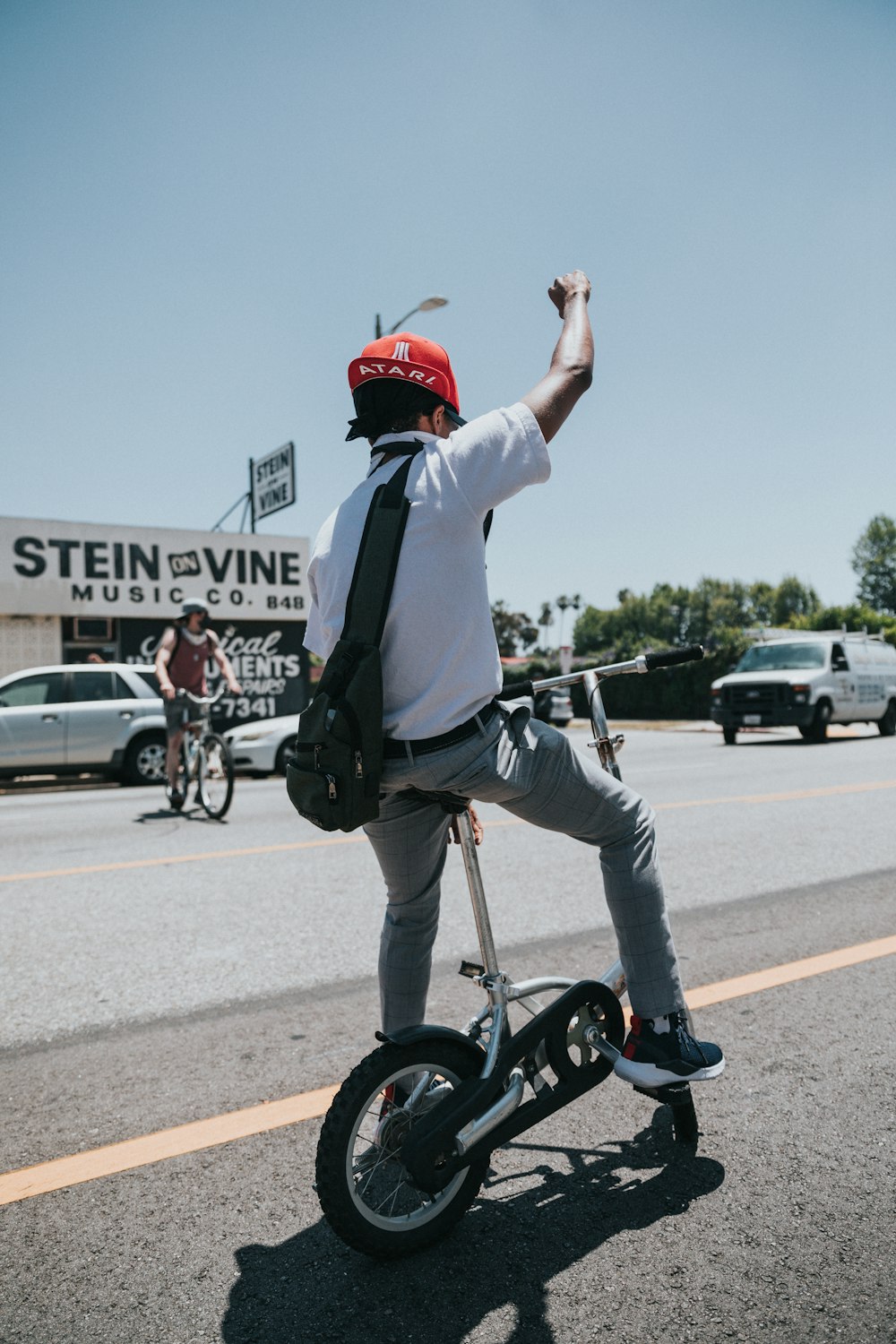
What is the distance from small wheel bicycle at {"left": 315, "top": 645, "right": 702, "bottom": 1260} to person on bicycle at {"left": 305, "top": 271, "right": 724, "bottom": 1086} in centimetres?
11

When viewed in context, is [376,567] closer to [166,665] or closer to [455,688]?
[455,688]

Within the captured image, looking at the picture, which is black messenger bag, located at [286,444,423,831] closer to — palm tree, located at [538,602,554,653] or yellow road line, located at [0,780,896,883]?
yellow road line, located at [0,780,896,883]

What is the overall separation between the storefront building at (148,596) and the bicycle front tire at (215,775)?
37.5 ft

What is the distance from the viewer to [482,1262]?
2.12 metres

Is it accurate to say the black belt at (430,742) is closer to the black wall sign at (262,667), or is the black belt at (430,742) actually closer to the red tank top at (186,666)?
the red tank top at (186,666)

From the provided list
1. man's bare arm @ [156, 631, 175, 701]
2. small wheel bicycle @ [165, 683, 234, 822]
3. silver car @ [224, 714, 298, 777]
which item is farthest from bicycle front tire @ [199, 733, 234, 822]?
silver car @ [224, 714, 298, 777]

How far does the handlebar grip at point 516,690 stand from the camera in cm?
253

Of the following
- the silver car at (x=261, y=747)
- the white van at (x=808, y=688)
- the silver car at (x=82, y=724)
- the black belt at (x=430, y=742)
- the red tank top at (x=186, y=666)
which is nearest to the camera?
the black belt at (x=430, y=742)

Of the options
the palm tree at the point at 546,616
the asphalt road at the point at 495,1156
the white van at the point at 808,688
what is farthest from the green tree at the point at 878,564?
the asphalt road at the point at 495,1156

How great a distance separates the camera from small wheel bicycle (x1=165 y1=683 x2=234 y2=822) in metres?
8.57

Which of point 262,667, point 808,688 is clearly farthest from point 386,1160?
point 262,667

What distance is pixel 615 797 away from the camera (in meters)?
2.38

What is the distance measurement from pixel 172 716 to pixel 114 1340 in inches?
300

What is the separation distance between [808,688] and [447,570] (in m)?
16.6
